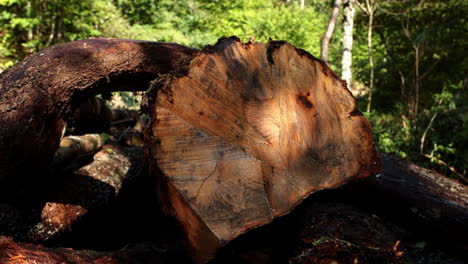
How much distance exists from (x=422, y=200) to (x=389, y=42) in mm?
7120

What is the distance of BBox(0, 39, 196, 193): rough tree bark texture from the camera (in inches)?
72.3

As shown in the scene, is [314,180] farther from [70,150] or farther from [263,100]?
[70,150]

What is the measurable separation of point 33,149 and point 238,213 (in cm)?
131

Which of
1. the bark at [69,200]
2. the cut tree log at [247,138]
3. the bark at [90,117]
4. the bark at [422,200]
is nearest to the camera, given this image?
the cut tree log at [247,138]

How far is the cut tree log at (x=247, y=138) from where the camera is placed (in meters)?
1.43

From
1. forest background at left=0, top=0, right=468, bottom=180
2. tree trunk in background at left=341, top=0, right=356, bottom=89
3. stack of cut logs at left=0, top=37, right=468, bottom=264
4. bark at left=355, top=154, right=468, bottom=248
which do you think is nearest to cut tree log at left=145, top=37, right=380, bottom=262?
stack of cut logs at left=0, top=37, right=468, bottom=264

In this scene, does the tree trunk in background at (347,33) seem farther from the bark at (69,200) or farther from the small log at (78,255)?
the small log at (78,255)

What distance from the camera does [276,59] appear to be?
173 cm

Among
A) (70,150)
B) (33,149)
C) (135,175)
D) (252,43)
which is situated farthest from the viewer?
(135,175)

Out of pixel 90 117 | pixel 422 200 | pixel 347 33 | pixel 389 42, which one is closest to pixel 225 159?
pixel 422 200

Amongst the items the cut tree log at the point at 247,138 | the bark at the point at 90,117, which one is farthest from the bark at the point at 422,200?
the bark at the point at 90,117

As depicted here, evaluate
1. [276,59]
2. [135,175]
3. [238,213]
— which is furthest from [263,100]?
[135,175]

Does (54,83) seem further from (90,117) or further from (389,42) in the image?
(389,42)

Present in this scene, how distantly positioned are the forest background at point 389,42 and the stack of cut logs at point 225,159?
2.92 m
